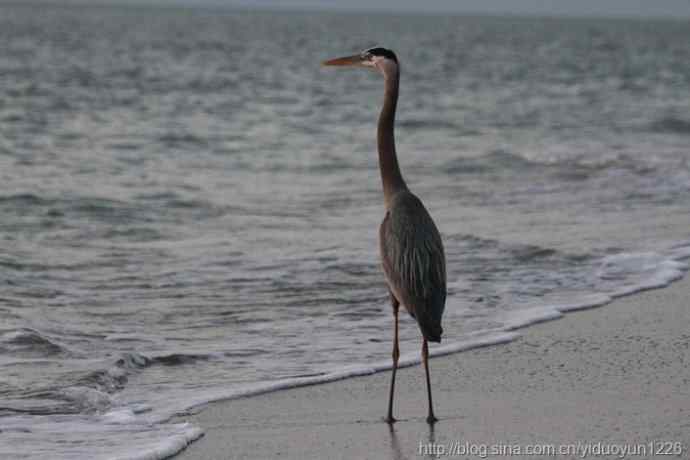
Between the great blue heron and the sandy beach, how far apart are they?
0.25 meters

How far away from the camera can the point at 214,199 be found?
563 inches

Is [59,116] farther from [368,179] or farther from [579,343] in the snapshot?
[579,343]

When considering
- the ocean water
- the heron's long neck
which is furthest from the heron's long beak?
the ocean water

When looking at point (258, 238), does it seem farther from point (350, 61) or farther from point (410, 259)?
point (410, 259)

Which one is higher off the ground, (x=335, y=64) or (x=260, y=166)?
(x=335, y=64)

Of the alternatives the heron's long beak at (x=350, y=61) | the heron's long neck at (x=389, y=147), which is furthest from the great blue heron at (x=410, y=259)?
the heron's long beak at (x=350, y=61)

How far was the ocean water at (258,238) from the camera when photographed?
6863 mm

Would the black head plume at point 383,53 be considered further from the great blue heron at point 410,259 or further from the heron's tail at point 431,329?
the heron's tail at point 431,329

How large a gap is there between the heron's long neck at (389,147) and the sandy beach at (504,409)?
102 centimetres

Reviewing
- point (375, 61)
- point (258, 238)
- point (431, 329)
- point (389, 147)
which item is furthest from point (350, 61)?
point (258, 238)

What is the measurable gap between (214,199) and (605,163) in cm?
616

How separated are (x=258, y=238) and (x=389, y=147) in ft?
16.4

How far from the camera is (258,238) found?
38.2 ft

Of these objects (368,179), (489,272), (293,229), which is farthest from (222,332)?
(368,179)
